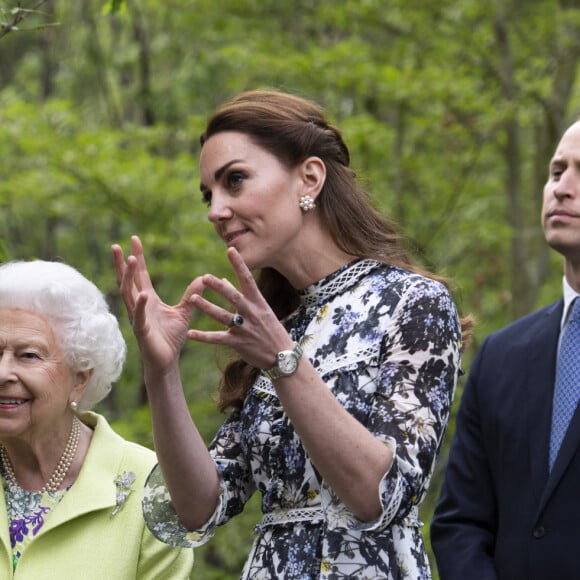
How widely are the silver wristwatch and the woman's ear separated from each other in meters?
0.66

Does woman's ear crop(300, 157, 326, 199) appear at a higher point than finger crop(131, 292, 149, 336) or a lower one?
higher

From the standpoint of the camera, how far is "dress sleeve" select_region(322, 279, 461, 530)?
2654 mm

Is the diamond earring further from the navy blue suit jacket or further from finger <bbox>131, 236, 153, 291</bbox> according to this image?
the navy blue suit jacket

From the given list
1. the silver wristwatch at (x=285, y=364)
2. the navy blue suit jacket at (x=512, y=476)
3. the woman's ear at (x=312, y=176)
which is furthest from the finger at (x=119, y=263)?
the navy blue suit jacket at (x=512, y=476)

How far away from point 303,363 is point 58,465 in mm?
1326

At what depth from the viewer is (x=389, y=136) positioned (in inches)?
387

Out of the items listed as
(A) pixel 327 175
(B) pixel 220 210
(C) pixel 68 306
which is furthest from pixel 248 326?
(C) pixel 68 306

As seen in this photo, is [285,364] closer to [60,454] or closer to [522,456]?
[522,456]

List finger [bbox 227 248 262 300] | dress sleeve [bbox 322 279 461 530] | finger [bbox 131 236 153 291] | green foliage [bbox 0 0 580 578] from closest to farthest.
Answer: finger [bbox 227 248 262 300] → dress sleeve [bbox 322 279 461 530] → finger [bbox 131 236 153 291] → green foliage [bbox 0 0 580 578]

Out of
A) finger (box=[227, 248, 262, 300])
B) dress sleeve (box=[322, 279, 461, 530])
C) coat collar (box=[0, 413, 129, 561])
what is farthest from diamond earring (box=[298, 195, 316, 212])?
coat collar (box=[0, 413, 129, 561])

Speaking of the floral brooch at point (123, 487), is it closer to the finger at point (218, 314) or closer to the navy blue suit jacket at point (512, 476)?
the navy blue suit jacket at point (512, 476)

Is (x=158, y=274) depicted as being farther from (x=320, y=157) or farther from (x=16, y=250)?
(x=320, y=157)

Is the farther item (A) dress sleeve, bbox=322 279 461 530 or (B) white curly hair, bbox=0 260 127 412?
(B) white curly hair, bbox=0 260 127 412

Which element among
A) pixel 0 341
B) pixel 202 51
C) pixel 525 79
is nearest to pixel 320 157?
pixel 0 341
